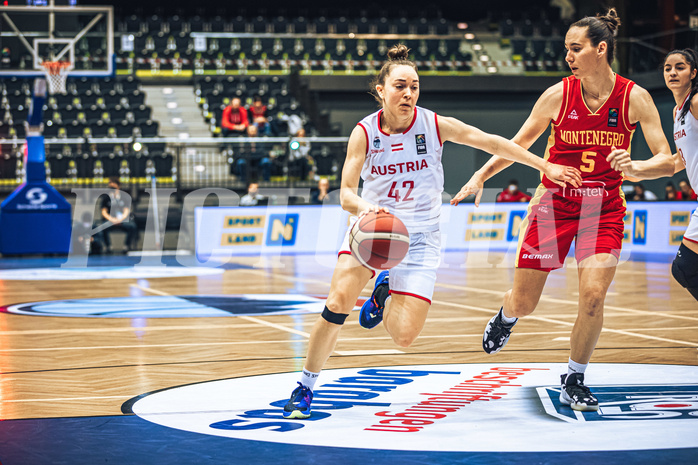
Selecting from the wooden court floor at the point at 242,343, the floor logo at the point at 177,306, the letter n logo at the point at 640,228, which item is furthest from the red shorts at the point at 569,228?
the letter n logo at the point at 640,228

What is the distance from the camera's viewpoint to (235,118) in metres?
20.9

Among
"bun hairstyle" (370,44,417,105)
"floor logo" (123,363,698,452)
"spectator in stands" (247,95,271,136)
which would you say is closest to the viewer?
"floor logo" (123,363,698,452)

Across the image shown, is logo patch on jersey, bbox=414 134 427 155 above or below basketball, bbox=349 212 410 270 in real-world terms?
above

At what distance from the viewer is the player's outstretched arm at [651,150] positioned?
4754 mm

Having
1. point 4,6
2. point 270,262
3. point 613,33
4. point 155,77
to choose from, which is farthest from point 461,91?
point 613,33

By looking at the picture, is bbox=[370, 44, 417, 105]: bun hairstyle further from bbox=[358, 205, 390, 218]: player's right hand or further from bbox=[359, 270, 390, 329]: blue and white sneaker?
bbox=[359, 270, 390, 329]: blue and white sneaker

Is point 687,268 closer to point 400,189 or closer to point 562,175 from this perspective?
point 562,175

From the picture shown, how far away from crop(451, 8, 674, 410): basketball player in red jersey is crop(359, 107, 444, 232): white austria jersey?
200 mm

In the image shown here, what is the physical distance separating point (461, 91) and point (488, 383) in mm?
21114

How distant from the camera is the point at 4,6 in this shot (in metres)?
17.6

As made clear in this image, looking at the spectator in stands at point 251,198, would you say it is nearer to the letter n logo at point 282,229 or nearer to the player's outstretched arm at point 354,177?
the letter n logo at point 282,229

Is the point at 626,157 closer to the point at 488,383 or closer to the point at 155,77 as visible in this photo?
the point at 488,383

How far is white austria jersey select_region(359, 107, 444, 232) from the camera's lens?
4902mm

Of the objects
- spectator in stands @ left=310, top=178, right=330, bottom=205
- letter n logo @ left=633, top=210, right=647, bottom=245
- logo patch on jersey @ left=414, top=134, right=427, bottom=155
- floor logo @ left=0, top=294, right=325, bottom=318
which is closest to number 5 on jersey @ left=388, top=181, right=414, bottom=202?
logo patch on jersey @ left=414, top=134, right=427, bottom=155
